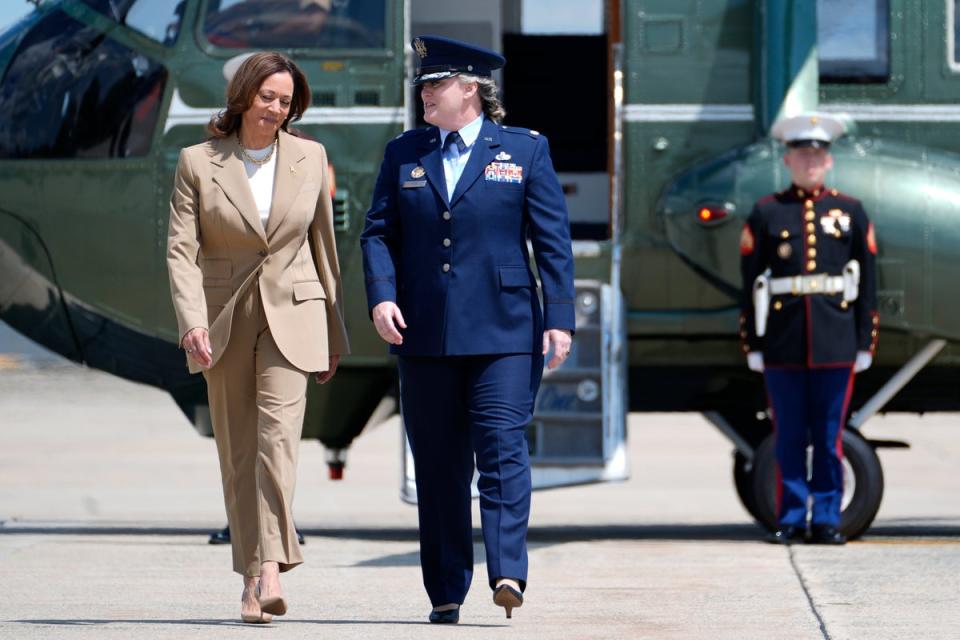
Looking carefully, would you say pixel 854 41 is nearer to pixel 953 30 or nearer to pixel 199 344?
pixel 953 30

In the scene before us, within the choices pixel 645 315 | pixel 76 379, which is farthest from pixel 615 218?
pixel 76 379

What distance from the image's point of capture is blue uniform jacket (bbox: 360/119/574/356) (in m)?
5.92

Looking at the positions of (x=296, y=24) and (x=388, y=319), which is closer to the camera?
(x=388, y=319)

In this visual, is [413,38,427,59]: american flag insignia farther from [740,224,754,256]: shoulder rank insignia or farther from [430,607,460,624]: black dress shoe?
[740,224,754,256]: shoulder rank insignia

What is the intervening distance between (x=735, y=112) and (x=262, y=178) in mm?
3142

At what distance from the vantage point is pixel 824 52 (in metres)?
8.74

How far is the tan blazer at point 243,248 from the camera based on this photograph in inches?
237

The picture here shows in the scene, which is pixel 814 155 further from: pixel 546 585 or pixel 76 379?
pixel 76 379

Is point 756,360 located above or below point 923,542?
above

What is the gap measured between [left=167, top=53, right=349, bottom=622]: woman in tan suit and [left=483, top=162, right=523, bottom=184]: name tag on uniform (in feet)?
1.85

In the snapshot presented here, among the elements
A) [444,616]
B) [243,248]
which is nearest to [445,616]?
[444,616]

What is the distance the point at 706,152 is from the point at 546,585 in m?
2.42

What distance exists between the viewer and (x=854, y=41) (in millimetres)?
8758

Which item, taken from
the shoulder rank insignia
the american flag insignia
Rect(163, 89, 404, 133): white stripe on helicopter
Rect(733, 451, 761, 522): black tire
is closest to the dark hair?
the american flag insignia
